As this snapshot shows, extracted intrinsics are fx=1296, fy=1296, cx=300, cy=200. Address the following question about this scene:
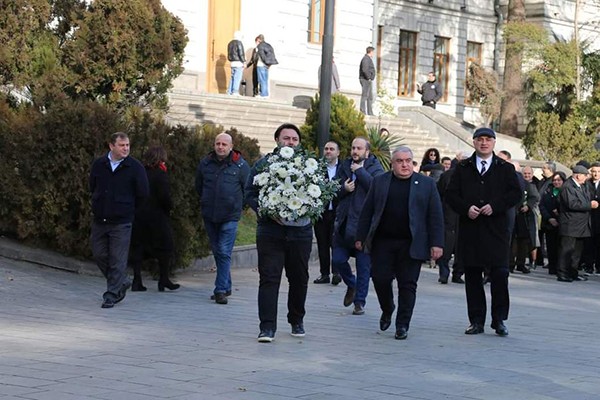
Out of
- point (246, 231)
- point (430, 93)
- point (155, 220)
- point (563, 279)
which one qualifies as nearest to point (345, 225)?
point (155, 220)

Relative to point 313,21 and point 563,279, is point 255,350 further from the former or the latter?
point 313,21

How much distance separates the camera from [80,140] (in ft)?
51.6

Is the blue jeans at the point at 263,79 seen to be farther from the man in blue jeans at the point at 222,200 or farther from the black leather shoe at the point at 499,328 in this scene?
the black leather shoe at the point at 499,328

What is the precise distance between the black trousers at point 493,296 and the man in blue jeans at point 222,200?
302 cm

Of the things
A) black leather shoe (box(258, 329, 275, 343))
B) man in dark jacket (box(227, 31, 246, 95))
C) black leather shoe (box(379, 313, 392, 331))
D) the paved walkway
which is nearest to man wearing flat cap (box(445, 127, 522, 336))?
the paved walkway

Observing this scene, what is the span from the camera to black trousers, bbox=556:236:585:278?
19422 millimetres

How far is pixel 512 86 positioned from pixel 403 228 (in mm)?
31316

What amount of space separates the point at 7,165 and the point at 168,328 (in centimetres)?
515

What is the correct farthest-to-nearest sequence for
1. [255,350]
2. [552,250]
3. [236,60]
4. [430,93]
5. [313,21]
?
1. [430,93]
2. [313,21]
3. [236,60]
4. [552,250]
5. [255,350]

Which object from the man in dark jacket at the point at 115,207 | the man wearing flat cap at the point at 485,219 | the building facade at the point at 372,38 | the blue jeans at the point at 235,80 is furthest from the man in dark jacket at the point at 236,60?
the man wearing flat cap at the point at 485,219

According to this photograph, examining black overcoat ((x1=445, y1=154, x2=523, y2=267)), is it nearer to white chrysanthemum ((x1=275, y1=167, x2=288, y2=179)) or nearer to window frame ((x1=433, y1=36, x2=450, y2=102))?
white chrysanthemum ((x1=275, y1=167, x2=288, y2=179))

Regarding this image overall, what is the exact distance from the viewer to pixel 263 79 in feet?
112

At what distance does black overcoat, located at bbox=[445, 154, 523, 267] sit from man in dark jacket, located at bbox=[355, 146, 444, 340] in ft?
1.29

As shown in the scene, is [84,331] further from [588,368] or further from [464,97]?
[464,97]
